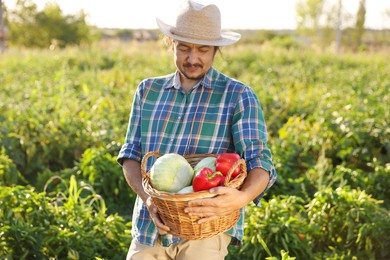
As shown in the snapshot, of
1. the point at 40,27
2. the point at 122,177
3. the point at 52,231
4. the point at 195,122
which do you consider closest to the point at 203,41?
the point at 195,122

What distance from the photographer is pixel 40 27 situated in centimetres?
2725

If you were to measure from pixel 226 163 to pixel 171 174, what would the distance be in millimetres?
196

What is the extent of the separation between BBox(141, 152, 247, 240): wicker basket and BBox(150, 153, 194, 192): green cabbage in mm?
37

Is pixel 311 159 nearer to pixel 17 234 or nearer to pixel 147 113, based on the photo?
pixel 17 234

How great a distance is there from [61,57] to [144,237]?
11033mm

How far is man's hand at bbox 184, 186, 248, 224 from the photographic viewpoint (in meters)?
2.05

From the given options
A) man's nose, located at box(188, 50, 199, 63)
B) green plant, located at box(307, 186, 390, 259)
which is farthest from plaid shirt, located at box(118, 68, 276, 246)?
green plant, located at box(307, 186, 390, 259)

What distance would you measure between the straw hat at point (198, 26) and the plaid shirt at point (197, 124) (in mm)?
153

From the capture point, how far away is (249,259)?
3.77 metres

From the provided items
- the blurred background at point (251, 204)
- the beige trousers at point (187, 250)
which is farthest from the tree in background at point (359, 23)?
the beige trousers at point (187, 250)

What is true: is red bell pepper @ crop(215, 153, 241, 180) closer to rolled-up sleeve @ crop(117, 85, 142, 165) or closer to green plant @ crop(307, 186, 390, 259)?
rolled-up sleeve @ crop(117, 85, 142, 165)

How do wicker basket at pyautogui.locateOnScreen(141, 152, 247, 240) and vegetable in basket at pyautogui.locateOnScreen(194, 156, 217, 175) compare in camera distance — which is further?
vegetable in basket at pyautogui.locateOnScreen(194, 156, 217, 175)

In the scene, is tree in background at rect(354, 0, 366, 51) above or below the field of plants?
below

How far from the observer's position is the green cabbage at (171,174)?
213 cm
